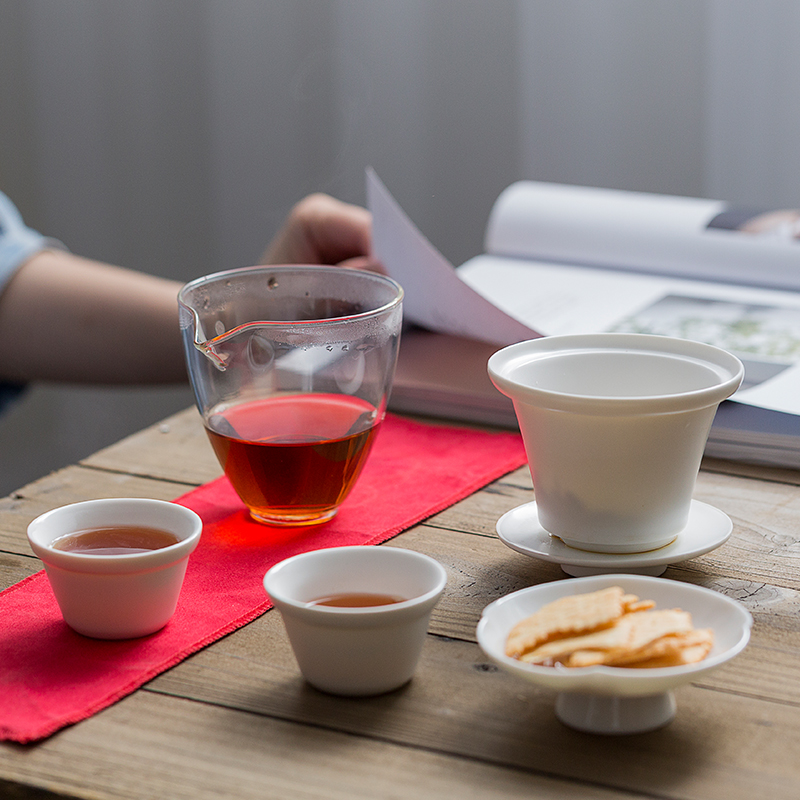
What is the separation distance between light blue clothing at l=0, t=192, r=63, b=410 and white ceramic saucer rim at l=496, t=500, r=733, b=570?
2.67ft

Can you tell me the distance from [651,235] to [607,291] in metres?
0.12

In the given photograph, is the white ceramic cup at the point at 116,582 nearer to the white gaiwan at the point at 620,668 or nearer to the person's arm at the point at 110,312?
the white gaiwan at the point at 620,668

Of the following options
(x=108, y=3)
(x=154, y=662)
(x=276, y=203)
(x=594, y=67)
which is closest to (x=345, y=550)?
(x=154, y=662)

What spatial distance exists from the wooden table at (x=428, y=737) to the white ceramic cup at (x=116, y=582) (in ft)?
0.11

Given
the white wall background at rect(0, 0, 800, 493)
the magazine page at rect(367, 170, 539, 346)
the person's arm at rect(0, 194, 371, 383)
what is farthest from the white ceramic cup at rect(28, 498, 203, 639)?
the white wall background at rect(0, 0, 800, 493)

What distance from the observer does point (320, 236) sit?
120 centimetres

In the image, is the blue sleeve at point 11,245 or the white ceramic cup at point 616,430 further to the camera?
the blue sleeve at point 11,245

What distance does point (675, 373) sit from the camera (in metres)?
0.58

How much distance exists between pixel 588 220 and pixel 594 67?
0.86 meters

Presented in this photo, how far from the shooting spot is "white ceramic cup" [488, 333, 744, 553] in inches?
20.1

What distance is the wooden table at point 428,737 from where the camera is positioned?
0.39m

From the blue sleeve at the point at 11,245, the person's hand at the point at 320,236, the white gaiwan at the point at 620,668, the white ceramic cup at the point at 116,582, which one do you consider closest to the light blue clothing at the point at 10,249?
the blue sleeve at the point at 11,245

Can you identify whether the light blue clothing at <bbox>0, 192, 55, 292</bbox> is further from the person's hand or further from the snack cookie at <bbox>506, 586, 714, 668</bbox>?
the snack cookie at <bbox>506, 586, 714, 668</bbox>

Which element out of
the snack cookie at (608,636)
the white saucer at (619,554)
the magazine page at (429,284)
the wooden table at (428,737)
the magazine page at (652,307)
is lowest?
the wooden table at (428,737)
